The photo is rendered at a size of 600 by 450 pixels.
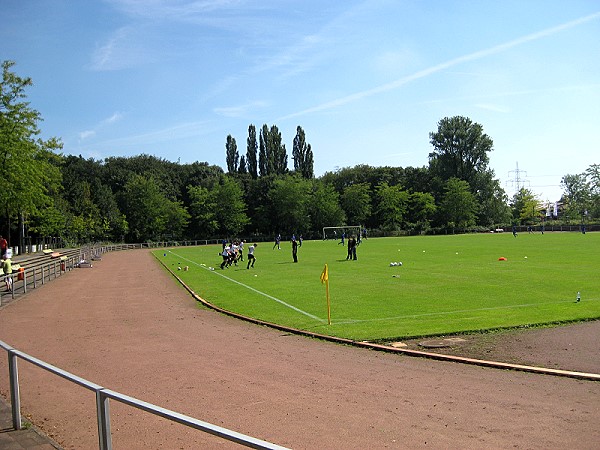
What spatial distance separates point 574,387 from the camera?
315 inches

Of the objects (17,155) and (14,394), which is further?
(17,155)

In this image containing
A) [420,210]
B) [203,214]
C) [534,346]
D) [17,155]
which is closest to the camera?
[534,346]

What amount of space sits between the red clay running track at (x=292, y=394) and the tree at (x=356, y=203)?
108 meters

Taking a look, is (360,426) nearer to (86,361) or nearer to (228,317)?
(86,361)

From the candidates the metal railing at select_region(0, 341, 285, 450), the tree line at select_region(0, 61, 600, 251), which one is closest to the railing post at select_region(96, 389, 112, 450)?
the metal railing at select_region(0, 341, 285, 450)

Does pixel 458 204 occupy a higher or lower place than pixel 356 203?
lower

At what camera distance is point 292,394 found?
8.01 metres

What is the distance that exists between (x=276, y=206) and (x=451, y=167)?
41591mm

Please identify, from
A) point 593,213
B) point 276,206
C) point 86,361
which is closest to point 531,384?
point 86,361

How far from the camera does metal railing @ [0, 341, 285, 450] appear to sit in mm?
3121

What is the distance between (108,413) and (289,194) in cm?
10785

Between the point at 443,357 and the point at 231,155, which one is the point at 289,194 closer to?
the point at 231,155

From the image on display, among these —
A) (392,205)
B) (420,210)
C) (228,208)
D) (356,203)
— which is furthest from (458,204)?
(228,208)

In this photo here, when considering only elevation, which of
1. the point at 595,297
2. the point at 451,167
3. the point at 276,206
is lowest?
the point at 595,297
